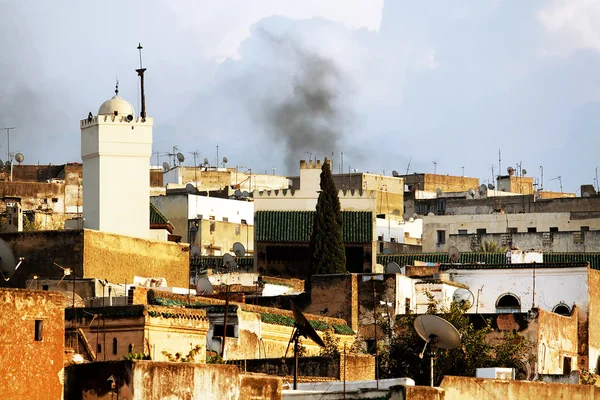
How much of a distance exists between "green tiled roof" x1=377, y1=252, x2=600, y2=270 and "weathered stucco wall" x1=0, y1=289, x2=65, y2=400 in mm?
36042

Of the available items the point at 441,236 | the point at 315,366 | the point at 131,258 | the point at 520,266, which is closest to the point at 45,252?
the point at 131,258

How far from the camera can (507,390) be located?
87.9 ft

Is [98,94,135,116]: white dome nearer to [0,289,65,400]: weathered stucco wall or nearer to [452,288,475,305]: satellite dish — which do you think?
[452,288,475,305]: satellite dish

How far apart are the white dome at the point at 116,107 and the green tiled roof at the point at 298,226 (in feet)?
29.7

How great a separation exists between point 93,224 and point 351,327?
1085 centimetres

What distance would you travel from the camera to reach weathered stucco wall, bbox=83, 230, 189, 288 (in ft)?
138

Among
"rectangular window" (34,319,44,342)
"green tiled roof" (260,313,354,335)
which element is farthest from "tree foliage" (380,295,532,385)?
"rectangular window" (34,319,44,342)

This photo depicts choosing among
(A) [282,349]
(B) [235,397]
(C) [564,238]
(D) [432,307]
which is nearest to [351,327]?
(D) [432,307]

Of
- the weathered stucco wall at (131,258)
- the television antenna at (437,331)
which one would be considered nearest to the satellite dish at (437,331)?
the television antenna at (437,331)

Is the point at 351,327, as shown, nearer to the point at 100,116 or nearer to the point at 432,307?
the point at 432,307

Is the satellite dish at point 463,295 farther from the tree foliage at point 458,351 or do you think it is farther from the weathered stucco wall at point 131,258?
the weathered stucco wall at point 131,258

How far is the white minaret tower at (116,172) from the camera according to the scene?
48625mm

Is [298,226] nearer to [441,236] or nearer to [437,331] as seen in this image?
[441,236]

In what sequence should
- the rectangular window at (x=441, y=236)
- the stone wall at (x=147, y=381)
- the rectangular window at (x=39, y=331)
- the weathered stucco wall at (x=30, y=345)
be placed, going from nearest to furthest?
the weathered stucco wall at (x=30, y=345)
the rectangular window at (x=39, y=331)
the stone wall at (x=147, y=381)
the rectangular window at (x=441, y=236)
